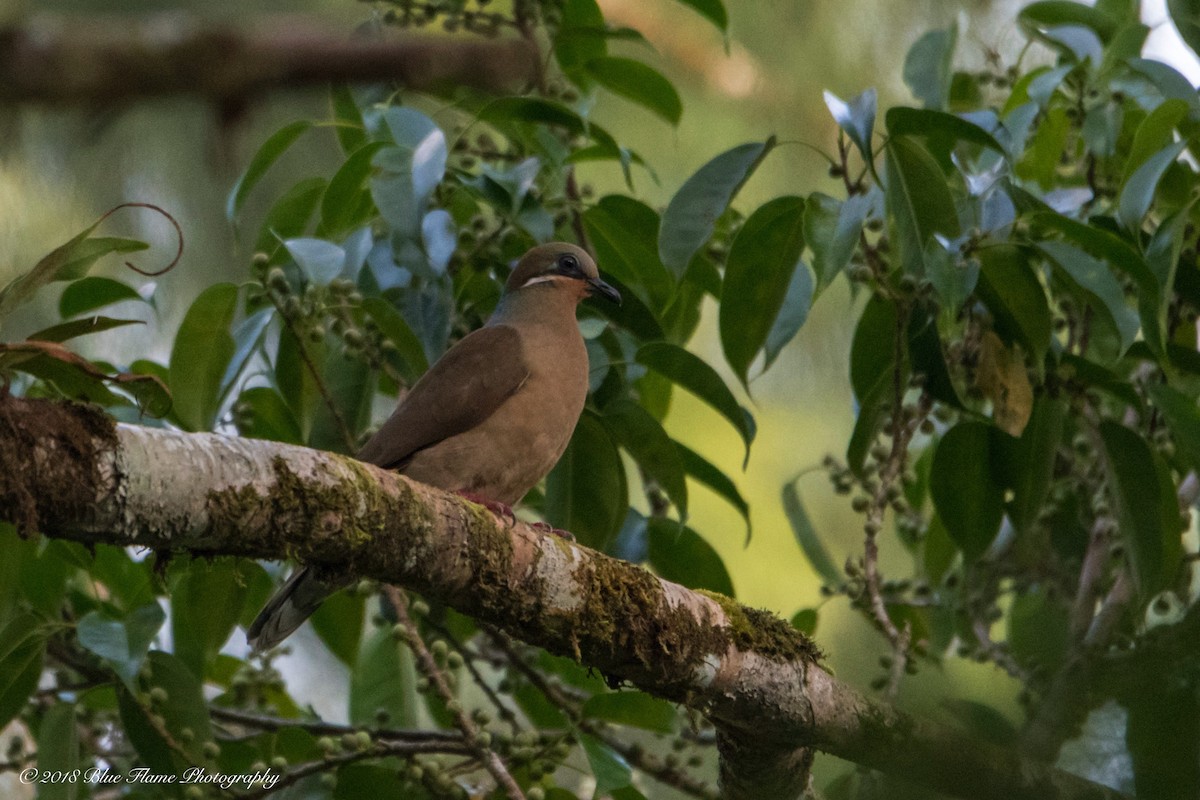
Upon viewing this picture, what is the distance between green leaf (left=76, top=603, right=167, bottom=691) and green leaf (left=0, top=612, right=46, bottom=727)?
0.55ft

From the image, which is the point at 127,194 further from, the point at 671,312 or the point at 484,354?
the point at 671,312

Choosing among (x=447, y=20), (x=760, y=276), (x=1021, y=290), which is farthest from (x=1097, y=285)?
(x=447, y=20)

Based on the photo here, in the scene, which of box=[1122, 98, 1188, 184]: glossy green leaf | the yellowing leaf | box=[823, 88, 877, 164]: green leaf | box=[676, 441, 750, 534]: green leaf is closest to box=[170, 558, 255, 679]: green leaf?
box=[676, 441, 750, 534]: green leaf

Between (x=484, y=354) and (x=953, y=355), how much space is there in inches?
63.8

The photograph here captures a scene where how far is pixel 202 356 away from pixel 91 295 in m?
0.43

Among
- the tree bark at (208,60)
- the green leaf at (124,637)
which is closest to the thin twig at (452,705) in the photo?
the green leaf at (124,637)

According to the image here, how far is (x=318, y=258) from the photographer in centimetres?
350

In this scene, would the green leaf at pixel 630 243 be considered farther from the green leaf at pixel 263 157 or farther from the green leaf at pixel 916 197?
the green leaf at pixel 263 157

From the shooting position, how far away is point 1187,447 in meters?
3.85

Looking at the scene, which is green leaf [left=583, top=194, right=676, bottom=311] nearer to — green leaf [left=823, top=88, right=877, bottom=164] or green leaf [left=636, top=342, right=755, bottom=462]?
green leaf [left=636, top=342, right=755, bottom=462]

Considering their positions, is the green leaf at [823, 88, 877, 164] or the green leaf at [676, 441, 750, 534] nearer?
the green leaf at [823, 88, 877, 164]

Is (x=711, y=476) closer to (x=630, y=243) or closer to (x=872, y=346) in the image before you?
(x=872, y=346)

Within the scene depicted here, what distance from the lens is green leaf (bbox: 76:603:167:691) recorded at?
11.1ft

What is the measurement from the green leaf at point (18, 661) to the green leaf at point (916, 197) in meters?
2.69
